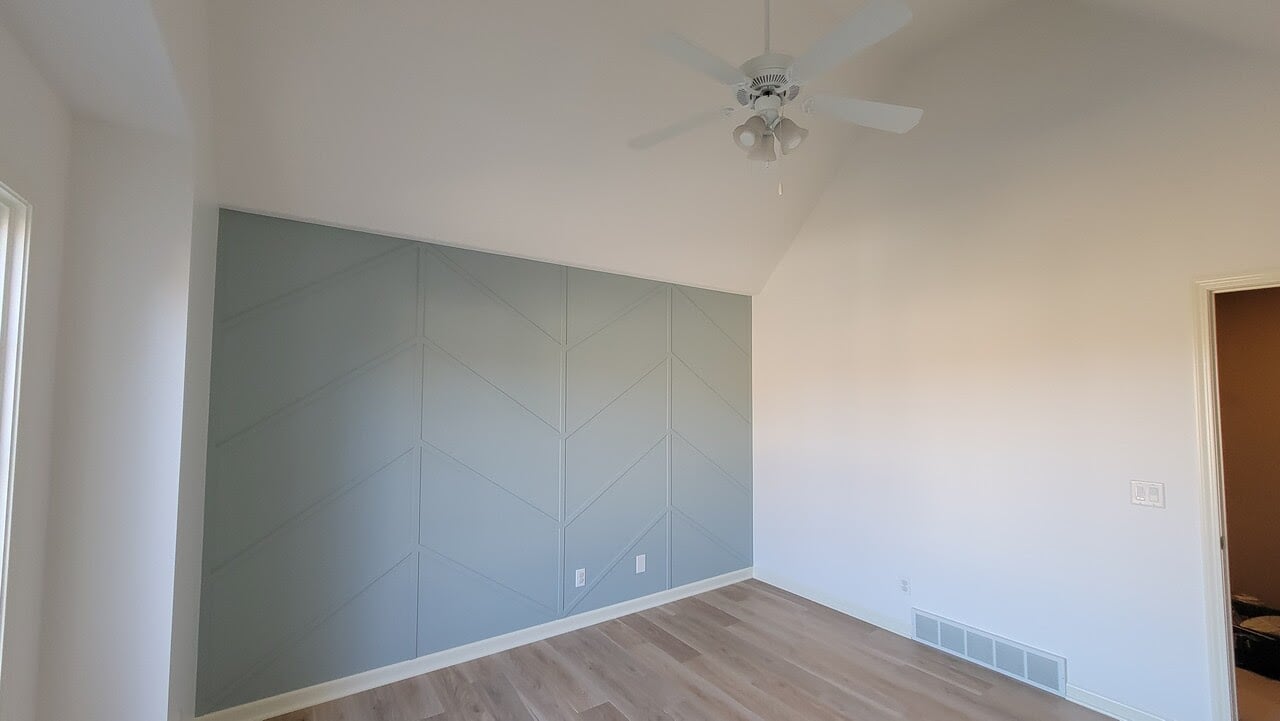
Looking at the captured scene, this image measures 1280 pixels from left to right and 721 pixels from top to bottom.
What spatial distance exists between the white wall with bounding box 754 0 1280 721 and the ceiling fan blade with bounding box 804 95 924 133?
5.62 ft

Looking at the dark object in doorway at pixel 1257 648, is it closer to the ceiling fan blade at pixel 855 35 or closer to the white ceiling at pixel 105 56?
the ceiling fan blade at pixel 855 35

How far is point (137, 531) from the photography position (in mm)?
1747

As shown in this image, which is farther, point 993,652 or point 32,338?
point 993,652

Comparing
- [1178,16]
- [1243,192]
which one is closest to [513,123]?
[1178,16]

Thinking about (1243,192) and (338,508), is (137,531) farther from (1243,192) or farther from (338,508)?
(1243,192)

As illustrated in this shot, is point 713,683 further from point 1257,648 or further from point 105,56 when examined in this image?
point 105,56

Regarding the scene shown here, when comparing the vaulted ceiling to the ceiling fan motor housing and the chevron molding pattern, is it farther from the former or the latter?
the ceiling fan motor housing

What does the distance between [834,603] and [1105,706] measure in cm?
157

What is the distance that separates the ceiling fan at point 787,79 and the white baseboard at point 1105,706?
3.02 meters

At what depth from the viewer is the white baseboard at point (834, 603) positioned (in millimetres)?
3533

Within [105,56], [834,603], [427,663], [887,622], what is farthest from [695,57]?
[834,603]

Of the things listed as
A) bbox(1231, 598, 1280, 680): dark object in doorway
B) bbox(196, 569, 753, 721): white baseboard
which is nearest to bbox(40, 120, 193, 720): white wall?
Answer: bbox(196, 569, 753, 721): white baseboard

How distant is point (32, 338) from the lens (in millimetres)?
1530

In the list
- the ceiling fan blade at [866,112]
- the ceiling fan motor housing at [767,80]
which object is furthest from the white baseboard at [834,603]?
the ceiling fan motor housing at [767,80]
